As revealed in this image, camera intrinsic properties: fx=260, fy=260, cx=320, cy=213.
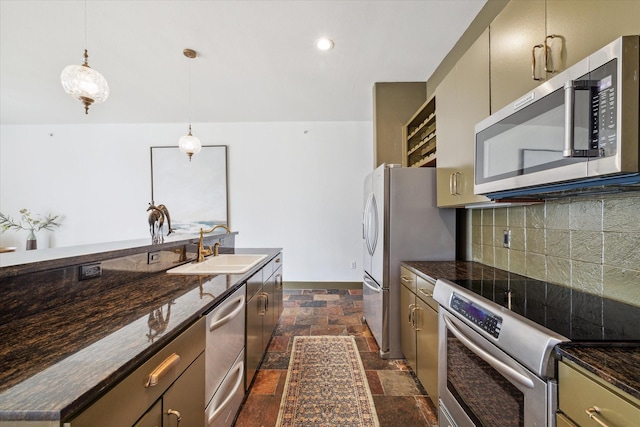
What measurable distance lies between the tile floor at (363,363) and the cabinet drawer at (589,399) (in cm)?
108

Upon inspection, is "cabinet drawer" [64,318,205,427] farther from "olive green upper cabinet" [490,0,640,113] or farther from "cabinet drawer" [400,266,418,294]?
"olive green upper cabinet" [490,0,640,113]

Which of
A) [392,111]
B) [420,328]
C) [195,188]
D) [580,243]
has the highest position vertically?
[392,111]

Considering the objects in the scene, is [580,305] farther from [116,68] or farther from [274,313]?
[116,68]

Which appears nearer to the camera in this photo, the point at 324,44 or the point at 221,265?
the point at 221,265

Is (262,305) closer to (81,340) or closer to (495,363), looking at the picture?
(81,340)

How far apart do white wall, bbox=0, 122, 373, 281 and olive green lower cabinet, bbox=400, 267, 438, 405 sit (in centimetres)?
226

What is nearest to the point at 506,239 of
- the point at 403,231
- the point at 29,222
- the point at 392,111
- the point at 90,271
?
the point at 403,231

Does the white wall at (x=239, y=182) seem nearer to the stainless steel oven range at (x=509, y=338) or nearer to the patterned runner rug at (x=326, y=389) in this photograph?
the patterned runner rug at (x=326, y=389)

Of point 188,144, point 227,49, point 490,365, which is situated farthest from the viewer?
point 188,144

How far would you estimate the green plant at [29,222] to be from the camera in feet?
14.4

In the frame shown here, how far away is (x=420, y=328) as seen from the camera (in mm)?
1749

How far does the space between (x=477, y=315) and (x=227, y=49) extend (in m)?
2.90

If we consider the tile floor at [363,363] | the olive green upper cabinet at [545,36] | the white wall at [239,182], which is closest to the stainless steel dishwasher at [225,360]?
the tile floor at [363,363]

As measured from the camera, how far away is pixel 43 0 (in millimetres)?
1949
